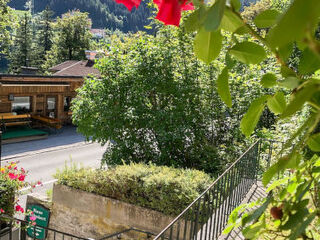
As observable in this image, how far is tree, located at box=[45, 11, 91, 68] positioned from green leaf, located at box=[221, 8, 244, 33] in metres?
37.4

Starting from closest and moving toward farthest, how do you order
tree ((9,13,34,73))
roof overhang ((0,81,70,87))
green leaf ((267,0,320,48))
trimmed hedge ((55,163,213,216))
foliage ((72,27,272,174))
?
green leaf ((267,0,320,48))
trimmed hedge ((55,163,213,216))
foliage ((72,27,272,174))
roof overhang ((0,81,70,87))
tree ((9,13,34,73))

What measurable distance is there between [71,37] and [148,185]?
3264 cm

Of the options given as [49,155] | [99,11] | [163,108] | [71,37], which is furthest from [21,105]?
[99,11]

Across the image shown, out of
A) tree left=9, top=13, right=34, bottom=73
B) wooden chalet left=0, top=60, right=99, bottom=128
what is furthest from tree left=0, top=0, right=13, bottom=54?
tree left=9, top=13, right=34, bottom=73

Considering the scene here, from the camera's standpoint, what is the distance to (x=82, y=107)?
31.1 ft

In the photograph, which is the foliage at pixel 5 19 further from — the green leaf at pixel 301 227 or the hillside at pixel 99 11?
the hillside at pixel 99 11

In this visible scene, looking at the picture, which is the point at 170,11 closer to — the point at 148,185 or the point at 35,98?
the point at 148,185

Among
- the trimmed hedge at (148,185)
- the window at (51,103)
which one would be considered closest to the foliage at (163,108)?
the trimmed hedge at (148,185)

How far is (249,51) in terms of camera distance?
1.89 feet

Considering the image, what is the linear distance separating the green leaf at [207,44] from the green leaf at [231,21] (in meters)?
0.02

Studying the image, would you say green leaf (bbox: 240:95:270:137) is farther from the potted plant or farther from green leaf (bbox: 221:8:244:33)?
the potted plant

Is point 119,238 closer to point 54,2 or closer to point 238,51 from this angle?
point 238,51

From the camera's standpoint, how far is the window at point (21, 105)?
21.0 metres

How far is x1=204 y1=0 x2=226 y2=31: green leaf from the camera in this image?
1.25 ft
